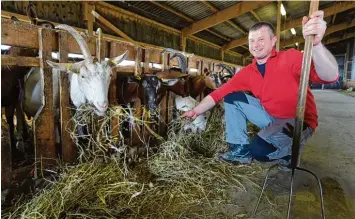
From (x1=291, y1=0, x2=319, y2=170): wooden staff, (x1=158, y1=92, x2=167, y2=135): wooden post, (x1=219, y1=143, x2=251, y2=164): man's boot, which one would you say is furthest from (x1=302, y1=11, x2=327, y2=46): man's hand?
(x1=158, y1=92, x2=167, y2=135): wooden post

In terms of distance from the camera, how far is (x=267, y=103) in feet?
7.80

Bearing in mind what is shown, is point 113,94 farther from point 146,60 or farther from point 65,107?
point 146,60

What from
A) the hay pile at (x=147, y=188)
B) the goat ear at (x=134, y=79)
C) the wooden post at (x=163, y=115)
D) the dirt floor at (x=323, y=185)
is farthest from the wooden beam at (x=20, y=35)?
the dirt floor at (x=323, y=185)

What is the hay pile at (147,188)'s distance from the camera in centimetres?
169

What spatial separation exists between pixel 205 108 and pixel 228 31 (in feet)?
33.7

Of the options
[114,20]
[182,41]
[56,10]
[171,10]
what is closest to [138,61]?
[56,10]

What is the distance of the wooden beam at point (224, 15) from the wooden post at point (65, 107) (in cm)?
751

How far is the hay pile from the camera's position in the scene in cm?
169

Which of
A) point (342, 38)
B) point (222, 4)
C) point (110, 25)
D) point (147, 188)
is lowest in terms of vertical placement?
point (147, 188)

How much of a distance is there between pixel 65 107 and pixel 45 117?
0.19 m

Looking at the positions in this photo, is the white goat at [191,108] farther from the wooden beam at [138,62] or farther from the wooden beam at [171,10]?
the wooden beam at [171,10]

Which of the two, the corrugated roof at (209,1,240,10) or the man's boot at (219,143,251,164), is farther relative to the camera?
the corrugated roof at (209,1,240,10)

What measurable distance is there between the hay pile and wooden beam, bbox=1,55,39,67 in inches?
→ 30.1

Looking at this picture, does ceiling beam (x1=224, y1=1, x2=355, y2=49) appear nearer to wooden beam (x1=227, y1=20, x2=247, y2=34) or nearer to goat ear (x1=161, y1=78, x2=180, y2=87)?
wooden beam (x1=227, y1=20, x2=247, y2=34)
